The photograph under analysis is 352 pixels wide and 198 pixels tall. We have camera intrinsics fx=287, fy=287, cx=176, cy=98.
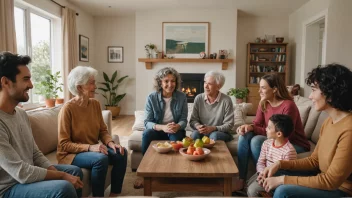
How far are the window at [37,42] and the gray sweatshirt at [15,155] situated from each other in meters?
3.31

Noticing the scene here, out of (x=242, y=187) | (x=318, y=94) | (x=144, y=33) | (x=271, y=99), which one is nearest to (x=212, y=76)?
(x=271, y=99)

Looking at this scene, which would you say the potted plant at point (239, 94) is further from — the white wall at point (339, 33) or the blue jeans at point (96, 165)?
the blue jeans at point (96, 165)

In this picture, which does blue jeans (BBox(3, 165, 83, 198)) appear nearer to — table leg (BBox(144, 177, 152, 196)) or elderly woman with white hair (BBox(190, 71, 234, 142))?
table leg (BBox(144, 177, 152, 196))

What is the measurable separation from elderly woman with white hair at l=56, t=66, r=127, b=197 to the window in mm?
2806

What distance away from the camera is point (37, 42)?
5.04 metres

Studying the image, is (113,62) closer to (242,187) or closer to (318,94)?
(242,187)

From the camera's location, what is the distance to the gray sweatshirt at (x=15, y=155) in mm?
1405

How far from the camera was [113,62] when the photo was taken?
24.7 ft

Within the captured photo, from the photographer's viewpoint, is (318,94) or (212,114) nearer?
(318,94)

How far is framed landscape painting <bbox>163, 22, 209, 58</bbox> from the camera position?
6707 millimetres

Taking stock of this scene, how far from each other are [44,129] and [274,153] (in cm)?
182

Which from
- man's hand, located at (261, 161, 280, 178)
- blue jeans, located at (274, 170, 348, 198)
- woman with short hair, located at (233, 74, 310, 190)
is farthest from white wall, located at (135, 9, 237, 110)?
blue jeans, located at (274, 170, 348, 198)

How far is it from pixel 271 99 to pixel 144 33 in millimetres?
4864

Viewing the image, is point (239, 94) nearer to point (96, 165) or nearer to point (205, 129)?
point (205, 129)
